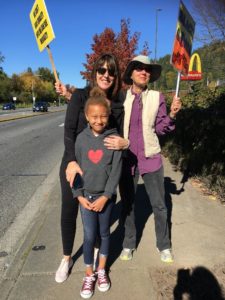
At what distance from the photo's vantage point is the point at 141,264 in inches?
131

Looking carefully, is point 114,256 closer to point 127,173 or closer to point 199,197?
point 127,173

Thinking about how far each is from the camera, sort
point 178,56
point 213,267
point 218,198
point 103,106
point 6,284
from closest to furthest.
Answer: point 103,106 → point 6,284 → point 213,267 → point 178,56 → point 218,198

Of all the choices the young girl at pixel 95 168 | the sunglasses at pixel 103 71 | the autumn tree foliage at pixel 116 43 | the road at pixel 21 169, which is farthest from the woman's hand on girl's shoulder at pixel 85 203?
the autumn tree foliage at pixel 116 43

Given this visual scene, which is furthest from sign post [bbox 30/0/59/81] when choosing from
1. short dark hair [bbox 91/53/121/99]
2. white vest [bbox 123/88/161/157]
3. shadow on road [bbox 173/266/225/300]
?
shadow on road [bbox 173/266/225/300]

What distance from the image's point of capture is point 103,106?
270 centimetres

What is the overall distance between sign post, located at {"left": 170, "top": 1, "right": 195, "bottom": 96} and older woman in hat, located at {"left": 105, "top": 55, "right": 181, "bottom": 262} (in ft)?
1.70

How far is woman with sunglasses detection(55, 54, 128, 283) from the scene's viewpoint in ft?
9.50

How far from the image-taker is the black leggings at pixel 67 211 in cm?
305

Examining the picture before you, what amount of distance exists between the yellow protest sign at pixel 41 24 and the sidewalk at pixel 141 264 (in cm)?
219

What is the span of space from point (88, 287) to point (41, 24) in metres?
2.61

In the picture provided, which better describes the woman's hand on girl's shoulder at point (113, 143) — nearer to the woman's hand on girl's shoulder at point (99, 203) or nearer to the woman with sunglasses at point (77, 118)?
the woman with sunglasses at point (77, 118)

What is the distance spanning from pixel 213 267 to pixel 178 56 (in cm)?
227

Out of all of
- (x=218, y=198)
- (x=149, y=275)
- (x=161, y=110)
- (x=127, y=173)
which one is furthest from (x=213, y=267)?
(x=218, y=198)

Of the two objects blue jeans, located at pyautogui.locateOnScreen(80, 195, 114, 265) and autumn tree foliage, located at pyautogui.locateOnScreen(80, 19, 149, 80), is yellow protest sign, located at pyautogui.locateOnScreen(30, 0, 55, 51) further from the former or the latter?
autumn tree foliage, located at pyautogui.locateOnScreen(80, 19, 149, 80)
